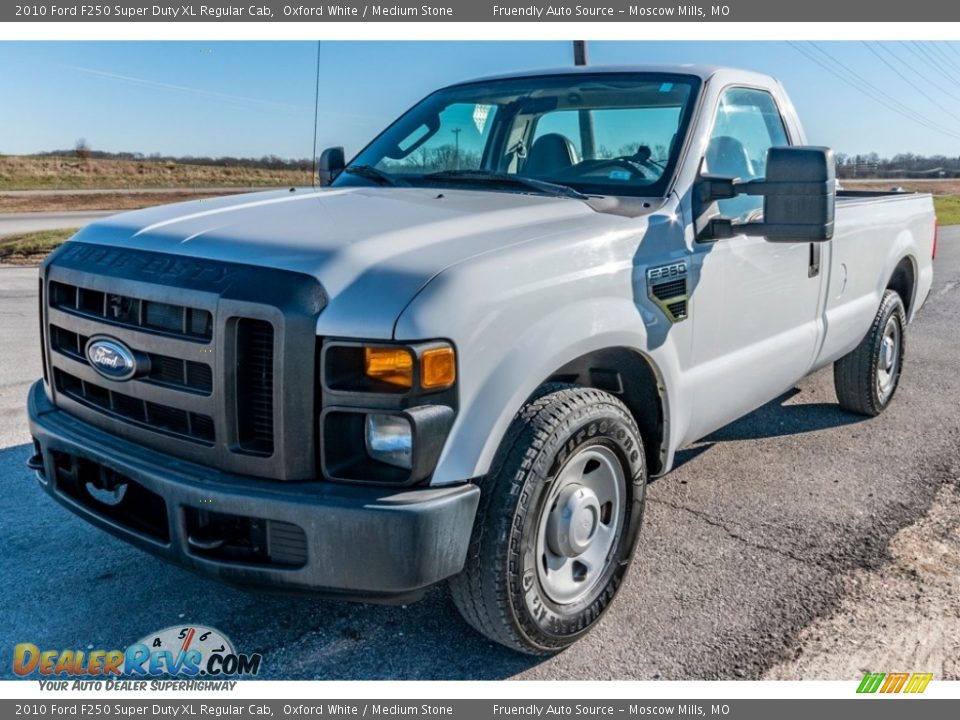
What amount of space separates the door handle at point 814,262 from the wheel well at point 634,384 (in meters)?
1.47

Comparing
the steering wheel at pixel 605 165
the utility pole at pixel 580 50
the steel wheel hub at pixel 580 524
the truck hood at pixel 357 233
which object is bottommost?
the steel wheel hub at pixel 580 524

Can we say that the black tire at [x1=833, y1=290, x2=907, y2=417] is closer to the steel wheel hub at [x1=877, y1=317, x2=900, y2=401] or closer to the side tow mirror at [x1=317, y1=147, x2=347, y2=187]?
the steel wheel hub at [x1=877, y1=317, x2=900, y2=401]

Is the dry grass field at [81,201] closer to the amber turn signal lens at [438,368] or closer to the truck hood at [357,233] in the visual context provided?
the truck hood at [357,233]

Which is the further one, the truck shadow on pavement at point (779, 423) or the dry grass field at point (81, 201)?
the dry grass field at point (81, 201)

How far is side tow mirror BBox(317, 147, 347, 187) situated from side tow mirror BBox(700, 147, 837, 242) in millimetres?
2227

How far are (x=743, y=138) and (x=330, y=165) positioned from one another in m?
2.14

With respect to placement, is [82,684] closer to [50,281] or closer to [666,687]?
[50,281]

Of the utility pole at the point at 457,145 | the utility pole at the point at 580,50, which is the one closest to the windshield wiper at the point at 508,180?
the utility pole at the point at 457,145

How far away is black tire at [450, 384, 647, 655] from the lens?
2.56 m

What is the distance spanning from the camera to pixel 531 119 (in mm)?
4211

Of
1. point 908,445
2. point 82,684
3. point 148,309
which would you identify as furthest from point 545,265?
point 908,445

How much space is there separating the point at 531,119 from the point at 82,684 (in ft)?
10.1

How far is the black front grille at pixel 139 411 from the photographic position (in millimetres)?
2562

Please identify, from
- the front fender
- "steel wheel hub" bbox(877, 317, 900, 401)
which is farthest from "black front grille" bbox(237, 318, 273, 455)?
"steel wheel hub" bbox(877, 317, 900, 401)
